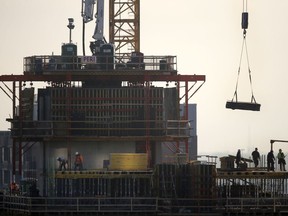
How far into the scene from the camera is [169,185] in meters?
106

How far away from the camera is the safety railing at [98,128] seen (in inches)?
4626

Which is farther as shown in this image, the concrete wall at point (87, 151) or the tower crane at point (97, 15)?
the tower crane at point (97, 15)

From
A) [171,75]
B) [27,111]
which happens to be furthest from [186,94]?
[27,111]

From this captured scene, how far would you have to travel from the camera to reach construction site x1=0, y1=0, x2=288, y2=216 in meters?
106

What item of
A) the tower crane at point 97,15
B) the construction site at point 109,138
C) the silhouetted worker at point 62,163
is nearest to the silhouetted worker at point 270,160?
the construction site at point 109,138

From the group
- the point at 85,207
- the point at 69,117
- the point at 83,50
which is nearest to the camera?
the point at 85,207

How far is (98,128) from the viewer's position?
118 m

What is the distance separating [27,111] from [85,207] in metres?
17.2

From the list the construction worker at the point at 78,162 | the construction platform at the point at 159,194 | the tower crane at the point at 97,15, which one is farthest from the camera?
the tower crane at the point at 97,15

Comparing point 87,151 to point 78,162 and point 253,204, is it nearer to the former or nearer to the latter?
point 78,162

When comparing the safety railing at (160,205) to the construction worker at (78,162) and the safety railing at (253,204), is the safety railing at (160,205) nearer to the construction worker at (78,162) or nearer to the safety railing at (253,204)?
the safety railing at (253,204)

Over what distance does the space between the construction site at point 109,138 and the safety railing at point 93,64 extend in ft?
0.25

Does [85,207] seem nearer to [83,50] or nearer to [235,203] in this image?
[235,203]

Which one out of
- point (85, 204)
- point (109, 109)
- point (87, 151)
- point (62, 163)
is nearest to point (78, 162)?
point (62, 163)
